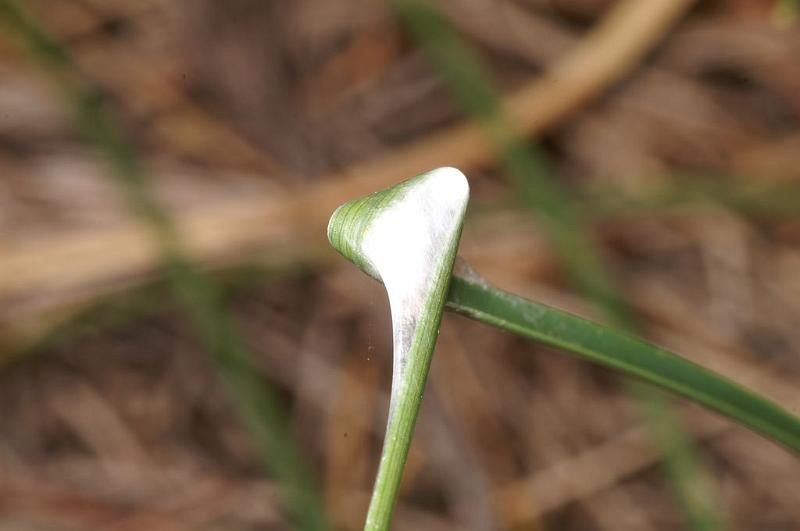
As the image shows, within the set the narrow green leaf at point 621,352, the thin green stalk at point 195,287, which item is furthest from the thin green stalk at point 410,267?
the thin green stalk at point 195,287

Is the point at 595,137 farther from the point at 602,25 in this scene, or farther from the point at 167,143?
the point at 167,143

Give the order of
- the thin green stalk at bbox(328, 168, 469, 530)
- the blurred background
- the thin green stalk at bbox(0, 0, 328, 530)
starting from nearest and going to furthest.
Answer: the thin green stalk at bbox(328, 168, 469, 530) < the thin green stalk at bbox(0, 0, 328, 530) < the blurred background

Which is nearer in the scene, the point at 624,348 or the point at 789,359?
the point at 624,348

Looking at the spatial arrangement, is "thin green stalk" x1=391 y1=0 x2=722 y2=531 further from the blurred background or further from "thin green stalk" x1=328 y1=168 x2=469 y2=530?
"thin green stalk" x1=328 y1=168 x2=469 y2=530

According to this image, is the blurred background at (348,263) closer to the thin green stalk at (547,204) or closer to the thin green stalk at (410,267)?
the thin green stalk at (547,204)

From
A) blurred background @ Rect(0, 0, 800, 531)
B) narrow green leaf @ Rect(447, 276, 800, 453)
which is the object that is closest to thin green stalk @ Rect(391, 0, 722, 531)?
blurred background @ Rect(0, 0, 800, 531)

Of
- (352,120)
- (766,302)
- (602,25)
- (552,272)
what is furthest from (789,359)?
(352,120)
